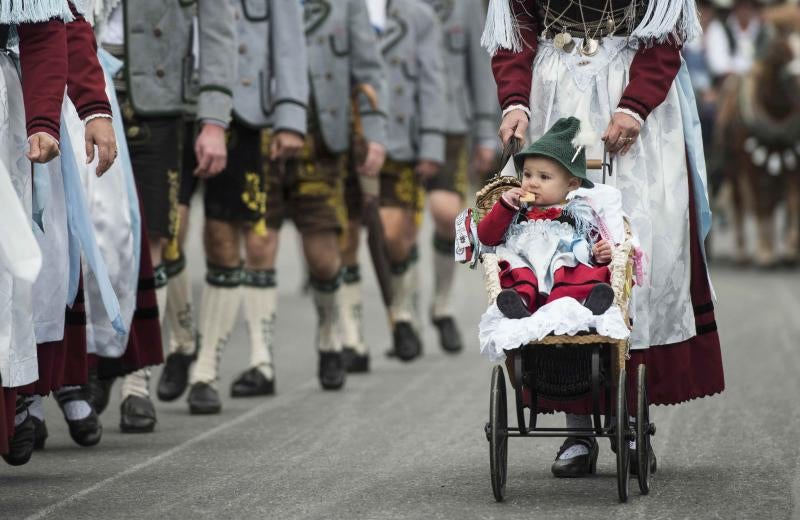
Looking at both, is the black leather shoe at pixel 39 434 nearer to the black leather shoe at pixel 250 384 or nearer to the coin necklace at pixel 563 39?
the black leather shoe at pixel 250 384

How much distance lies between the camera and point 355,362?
404 inches

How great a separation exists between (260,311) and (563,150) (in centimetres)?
336

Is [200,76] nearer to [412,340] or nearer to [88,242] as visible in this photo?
[88,242]

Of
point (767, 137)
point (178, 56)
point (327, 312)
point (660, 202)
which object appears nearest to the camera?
point (660, 202)

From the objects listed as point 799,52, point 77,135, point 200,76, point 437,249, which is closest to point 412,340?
point 437,249

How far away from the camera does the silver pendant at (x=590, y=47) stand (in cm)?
654

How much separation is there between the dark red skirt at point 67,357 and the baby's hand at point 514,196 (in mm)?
1667

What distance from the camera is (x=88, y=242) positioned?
21.2ft

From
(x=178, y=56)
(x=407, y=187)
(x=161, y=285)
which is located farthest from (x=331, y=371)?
(x=407, y=187)

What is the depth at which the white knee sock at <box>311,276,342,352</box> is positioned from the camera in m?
9.45

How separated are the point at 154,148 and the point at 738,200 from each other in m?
11.6

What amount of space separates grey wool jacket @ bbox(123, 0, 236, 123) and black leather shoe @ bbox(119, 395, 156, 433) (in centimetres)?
127

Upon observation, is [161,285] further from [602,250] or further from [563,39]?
[602,250]

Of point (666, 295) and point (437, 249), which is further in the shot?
point (437, 249)
